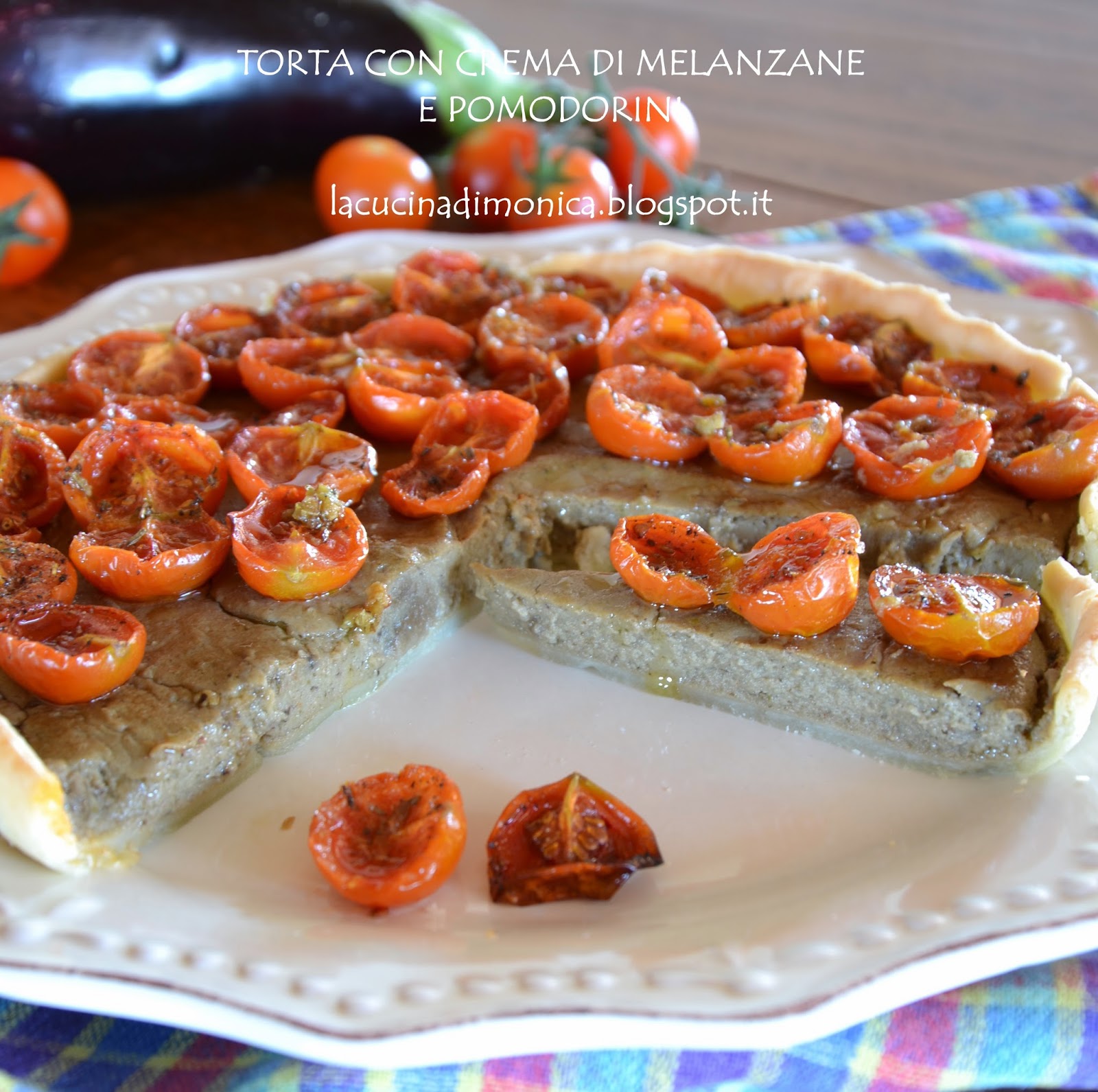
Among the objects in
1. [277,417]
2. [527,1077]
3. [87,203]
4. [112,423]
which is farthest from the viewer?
[87,203]

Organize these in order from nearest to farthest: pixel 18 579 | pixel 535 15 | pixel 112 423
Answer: pixel 18 579 → pixel 112 423 → pixel 535 15

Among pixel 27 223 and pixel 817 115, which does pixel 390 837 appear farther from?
pixel 817 115

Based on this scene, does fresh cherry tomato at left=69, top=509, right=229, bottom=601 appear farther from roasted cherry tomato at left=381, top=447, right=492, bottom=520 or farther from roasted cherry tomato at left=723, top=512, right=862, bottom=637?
roasted cherry tomato at left=723, top=512, right=862, bottom=637

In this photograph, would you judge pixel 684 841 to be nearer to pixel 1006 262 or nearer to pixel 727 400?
pixel 727 400

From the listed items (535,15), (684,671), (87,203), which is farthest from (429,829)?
(535,15)

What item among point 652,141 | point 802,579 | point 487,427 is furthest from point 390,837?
point 652,141

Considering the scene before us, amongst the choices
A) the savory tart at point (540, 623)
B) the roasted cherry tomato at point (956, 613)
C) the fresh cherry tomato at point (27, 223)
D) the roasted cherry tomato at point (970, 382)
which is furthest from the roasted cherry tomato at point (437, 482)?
the fresh cherry tomato at point (27, 223)

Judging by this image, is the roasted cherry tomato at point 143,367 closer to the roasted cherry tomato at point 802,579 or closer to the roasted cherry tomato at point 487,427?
the roasted cherry tomato at point 487,427
